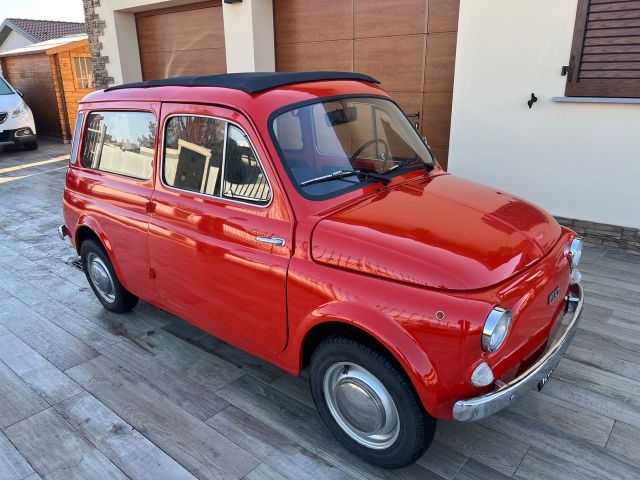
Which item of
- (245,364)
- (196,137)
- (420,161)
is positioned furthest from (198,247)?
(420,161)

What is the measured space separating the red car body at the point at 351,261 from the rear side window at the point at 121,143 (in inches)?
4.1

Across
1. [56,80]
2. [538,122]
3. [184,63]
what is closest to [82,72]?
[56,80]

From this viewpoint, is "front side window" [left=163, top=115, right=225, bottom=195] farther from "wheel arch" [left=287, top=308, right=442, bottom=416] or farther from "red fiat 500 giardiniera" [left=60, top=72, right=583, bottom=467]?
"wheel arch" [left=287, top=308, right=442, bottom=416]

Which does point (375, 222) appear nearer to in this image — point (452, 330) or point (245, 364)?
point (452, 330)

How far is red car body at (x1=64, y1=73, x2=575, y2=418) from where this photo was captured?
2074 mm

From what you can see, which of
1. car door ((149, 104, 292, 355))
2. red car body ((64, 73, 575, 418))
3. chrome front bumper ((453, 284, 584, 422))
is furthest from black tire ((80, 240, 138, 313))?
chrome front bumper ((453, 284, 584, 422))

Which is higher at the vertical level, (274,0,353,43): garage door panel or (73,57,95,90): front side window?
(274,0,353,43): garage door panel

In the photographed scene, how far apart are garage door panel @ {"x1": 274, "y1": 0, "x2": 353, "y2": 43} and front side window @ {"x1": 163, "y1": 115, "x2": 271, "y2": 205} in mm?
Result: 4582

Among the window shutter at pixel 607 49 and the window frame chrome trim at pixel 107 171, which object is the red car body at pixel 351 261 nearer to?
the window frame chrome trim at pixel 107 171

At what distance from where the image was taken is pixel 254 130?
2.62 meters

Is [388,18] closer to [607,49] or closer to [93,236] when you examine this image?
[607,49]

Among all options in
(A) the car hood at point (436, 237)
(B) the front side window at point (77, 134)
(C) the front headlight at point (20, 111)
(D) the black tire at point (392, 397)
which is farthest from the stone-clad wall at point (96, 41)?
(D) the black tire at point (392, 397)

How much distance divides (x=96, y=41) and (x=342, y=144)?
9.74 metres

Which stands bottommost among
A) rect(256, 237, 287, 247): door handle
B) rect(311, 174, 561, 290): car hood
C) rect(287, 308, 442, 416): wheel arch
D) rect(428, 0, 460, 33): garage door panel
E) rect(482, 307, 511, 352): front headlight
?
rect(287, 308, 442, 416): wheel arch
